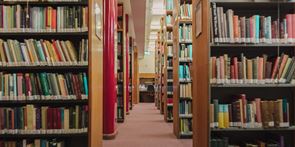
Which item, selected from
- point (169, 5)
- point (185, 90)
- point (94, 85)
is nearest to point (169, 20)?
point (169, 5)

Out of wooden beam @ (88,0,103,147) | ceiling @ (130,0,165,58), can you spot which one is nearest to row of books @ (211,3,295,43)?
wooden beam @ (88,0,103,147)

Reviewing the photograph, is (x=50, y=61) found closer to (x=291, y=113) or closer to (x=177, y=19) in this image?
(x=291, y=113)

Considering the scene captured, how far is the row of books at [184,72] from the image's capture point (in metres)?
6.93

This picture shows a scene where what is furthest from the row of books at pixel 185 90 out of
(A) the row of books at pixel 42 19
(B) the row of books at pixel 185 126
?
(A) the row of books at pixel 42 19

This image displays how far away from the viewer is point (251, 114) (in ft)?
12.4

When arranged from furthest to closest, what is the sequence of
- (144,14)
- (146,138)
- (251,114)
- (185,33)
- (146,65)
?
(146,65) < (144,14) < (185,33) < (146,138) < (251,114)

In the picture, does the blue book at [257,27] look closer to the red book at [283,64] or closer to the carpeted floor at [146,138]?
the red book at [283,64]

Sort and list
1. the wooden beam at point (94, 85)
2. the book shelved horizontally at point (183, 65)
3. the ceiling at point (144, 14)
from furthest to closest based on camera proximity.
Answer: the ceiling at point (144, 14) → the book shelved horizontally at point (183, 65) → the wooden beam at point (94, 85)

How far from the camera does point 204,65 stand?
3.82 meters

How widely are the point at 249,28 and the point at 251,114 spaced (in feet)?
3.00

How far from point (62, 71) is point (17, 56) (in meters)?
0.54

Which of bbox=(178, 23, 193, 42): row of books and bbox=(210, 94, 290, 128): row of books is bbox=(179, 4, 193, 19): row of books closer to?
bbox=(178, 23, 193, 42): row of books

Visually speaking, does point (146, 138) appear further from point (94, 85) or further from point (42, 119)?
point (42, 119)

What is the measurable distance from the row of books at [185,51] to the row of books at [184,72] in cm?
20
